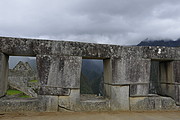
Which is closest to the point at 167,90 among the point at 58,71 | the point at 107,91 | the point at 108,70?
the point at 107,91

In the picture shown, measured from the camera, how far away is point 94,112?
4273 millimetres

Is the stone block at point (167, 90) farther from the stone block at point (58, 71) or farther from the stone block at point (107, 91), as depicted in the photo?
the stone block at point (58, 71)

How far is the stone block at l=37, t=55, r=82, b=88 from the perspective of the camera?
4.25 m

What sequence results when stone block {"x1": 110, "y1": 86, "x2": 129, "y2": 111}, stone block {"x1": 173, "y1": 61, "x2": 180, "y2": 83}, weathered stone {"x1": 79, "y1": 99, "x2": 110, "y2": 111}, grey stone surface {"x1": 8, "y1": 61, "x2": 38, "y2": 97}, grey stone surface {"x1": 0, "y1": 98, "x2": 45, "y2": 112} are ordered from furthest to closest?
grey stone surface {"x1": 8, "y1": 61, "x2": 38, "y2": 97} < stone block {"x1": 173, "y1": 61, "x2": 180, "y2": 83} < stone block {"x1": 110, "y1": 86, "x2": 129, "y2": 111} < weathered stone {"x1": 79, "y1": 99, "x2": 110, "y2": 111} < grey stone surface {"x1": 0, "y1": 98, "x2": 45, "y2": 112}

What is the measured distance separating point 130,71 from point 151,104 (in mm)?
1303

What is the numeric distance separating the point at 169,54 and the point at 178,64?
483mm

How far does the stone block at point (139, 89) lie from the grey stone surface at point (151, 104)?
163 millimetres

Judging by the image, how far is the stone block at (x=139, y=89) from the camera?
4699 millimetres

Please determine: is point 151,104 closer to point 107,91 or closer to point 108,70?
point 107,91

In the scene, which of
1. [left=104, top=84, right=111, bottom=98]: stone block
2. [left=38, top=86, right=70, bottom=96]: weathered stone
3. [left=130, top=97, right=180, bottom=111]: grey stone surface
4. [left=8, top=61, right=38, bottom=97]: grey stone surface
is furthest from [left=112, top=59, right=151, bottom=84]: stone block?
[left=8, top=61, right=38, bottom=97]: grey stone surface

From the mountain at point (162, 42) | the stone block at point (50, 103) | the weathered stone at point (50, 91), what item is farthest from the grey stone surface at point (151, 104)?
the mountain at point (162, 42)

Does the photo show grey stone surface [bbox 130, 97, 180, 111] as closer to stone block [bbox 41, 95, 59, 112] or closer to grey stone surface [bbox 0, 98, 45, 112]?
stone block [bbox 41, 95, 59, 112]

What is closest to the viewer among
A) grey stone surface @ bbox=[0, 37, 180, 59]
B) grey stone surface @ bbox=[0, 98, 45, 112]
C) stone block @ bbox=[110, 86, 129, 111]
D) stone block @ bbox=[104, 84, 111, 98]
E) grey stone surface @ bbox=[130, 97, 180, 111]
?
grey stone surface @ bbox=[0, 98, 45, 112]

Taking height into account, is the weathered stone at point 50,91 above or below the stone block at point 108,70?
below
